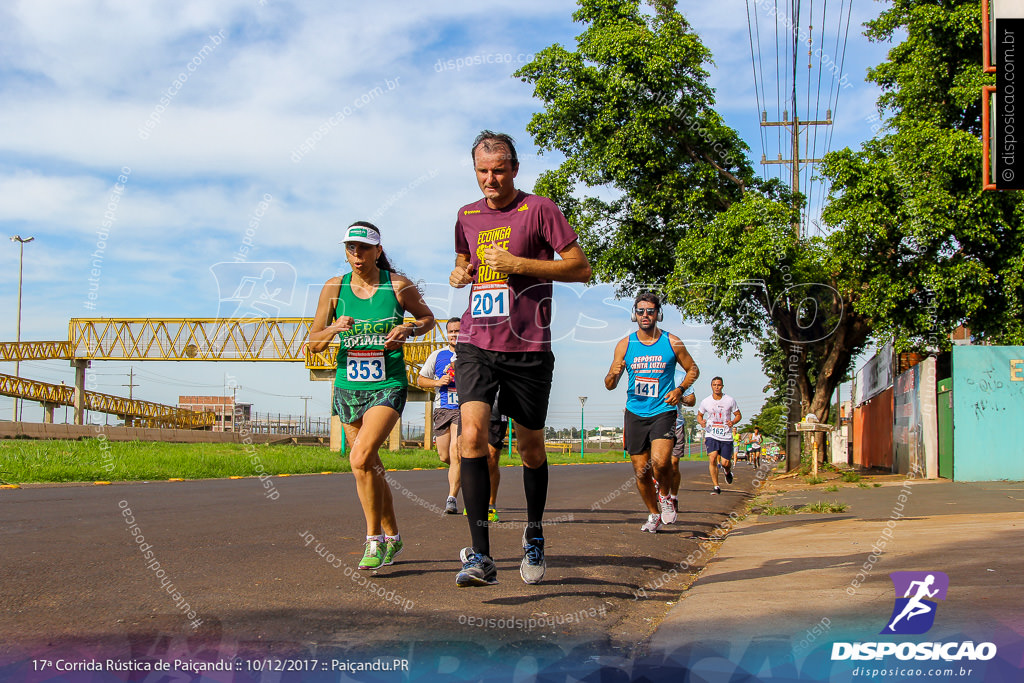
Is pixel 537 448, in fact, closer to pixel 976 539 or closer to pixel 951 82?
pixel 976 539

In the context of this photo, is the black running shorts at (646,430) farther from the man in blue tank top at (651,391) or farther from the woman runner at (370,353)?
the woman runner at (370,353)

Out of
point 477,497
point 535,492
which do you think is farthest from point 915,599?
point 477,497

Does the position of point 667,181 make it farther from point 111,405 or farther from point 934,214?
point 111,405

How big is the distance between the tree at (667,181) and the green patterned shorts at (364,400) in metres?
15.5

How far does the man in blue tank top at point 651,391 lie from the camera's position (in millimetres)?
7832

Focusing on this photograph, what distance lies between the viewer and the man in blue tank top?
783 centimetres

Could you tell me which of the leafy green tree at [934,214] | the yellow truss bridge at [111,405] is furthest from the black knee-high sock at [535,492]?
the yellow truss bridge at [111,405]

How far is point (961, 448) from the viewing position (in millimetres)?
16062

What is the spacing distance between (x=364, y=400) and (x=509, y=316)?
1.13 meters

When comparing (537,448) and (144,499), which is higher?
(537,448)

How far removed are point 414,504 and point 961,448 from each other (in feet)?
35.7

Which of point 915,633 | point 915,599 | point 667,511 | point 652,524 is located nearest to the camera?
point 915,633

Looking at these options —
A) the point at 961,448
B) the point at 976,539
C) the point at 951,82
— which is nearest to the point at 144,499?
the point at 976,539

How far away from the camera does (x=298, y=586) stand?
460cm
